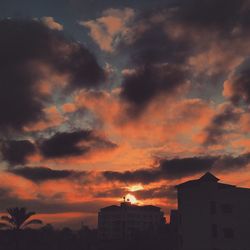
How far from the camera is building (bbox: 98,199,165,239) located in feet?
505

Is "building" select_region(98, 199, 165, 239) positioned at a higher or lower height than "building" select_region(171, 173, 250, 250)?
higher

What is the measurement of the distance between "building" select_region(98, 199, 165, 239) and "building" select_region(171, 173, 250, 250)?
74513 millimetres

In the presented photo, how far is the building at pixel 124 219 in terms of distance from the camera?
6063 inches

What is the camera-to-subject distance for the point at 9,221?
6141cm

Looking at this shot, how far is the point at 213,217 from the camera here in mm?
74438

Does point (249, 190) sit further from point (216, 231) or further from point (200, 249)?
point (200, 249)

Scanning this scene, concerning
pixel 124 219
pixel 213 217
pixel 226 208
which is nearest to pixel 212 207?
pixel 213 217

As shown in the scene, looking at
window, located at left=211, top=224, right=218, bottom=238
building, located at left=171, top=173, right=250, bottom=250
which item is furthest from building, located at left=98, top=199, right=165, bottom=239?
window, located at left=211, top=224, right=218, bottom=238

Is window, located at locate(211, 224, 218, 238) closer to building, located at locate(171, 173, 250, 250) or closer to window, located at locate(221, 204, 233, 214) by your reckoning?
building, located at locate(171, 173, 250, 250)

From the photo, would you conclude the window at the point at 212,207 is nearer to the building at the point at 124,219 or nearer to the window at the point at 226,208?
the window at the point at 226,208

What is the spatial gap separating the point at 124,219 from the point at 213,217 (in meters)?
84.1

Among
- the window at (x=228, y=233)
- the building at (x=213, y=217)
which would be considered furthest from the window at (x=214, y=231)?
the window at (x=228, y=233)

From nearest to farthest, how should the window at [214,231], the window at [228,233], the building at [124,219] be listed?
the window at [228,233], the window at [214,231], the building at [124,219]

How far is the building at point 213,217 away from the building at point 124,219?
244 ft
